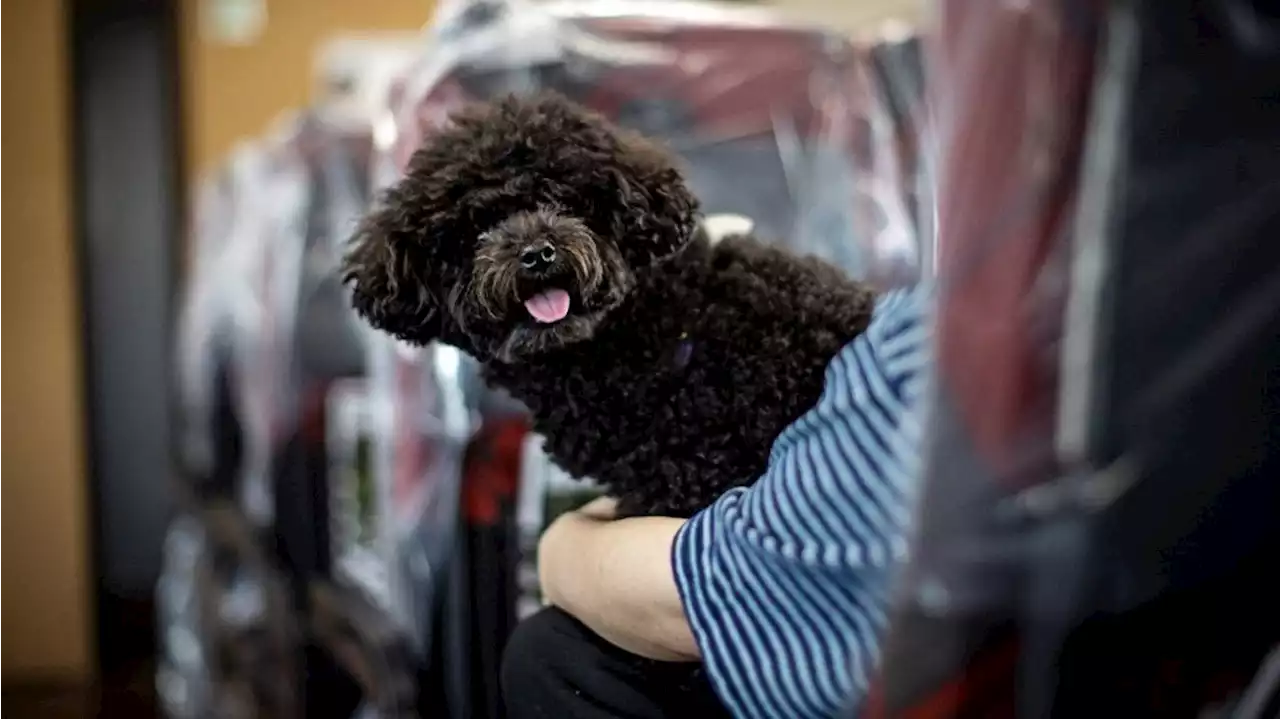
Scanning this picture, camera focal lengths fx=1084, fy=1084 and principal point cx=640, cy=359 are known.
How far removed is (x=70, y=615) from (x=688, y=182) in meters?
1.87

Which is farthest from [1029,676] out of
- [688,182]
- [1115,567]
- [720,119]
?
[720,119]

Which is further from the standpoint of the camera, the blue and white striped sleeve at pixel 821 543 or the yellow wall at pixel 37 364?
the yellow wall at pixel 37 364

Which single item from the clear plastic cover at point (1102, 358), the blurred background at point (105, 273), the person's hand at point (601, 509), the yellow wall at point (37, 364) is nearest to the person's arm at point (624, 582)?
the person's hand at point (601, 509)

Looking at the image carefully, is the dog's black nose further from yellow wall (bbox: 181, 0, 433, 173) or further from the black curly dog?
yellow wall (bbox: 181, 0, 433, 173)

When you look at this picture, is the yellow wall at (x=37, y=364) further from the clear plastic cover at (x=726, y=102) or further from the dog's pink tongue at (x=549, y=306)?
the dog's pink tongue at (x=549, y=306)

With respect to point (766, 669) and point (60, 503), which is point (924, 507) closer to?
point (766, 669)

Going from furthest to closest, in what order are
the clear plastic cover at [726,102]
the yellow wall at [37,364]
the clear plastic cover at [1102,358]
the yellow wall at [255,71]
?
the yellow wall at [255,71] < the yellow wall at [37,364] < the clear plastic cover at [726,102] < the clear plastic cover at [1102,358]

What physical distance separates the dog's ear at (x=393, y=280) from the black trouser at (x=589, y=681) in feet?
0.50

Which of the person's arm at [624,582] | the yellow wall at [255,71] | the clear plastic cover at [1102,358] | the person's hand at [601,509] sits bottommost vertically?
the person's arm at [624,582]

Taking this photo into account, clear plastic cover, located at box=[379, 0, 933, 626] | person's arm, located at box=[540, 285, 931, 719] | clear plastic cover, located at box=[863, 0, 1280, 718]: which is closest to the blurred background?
clear plastic cover, located at box=[379, 0, 933, 626]

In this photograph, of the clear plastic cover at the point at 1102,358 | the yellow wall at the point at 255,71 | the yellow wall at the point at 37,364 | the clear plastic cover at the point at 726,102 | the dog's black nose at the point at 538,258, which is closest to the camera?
the clear plastic cover at the point at 1102,358

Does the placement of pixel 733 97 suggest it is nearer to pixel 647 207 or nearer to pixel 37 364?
pixel 647 207

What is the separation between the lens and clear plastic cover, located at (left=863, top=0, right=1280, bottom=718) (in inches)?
12.4

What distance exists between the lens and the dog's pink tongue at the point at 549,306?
43 centimetres
